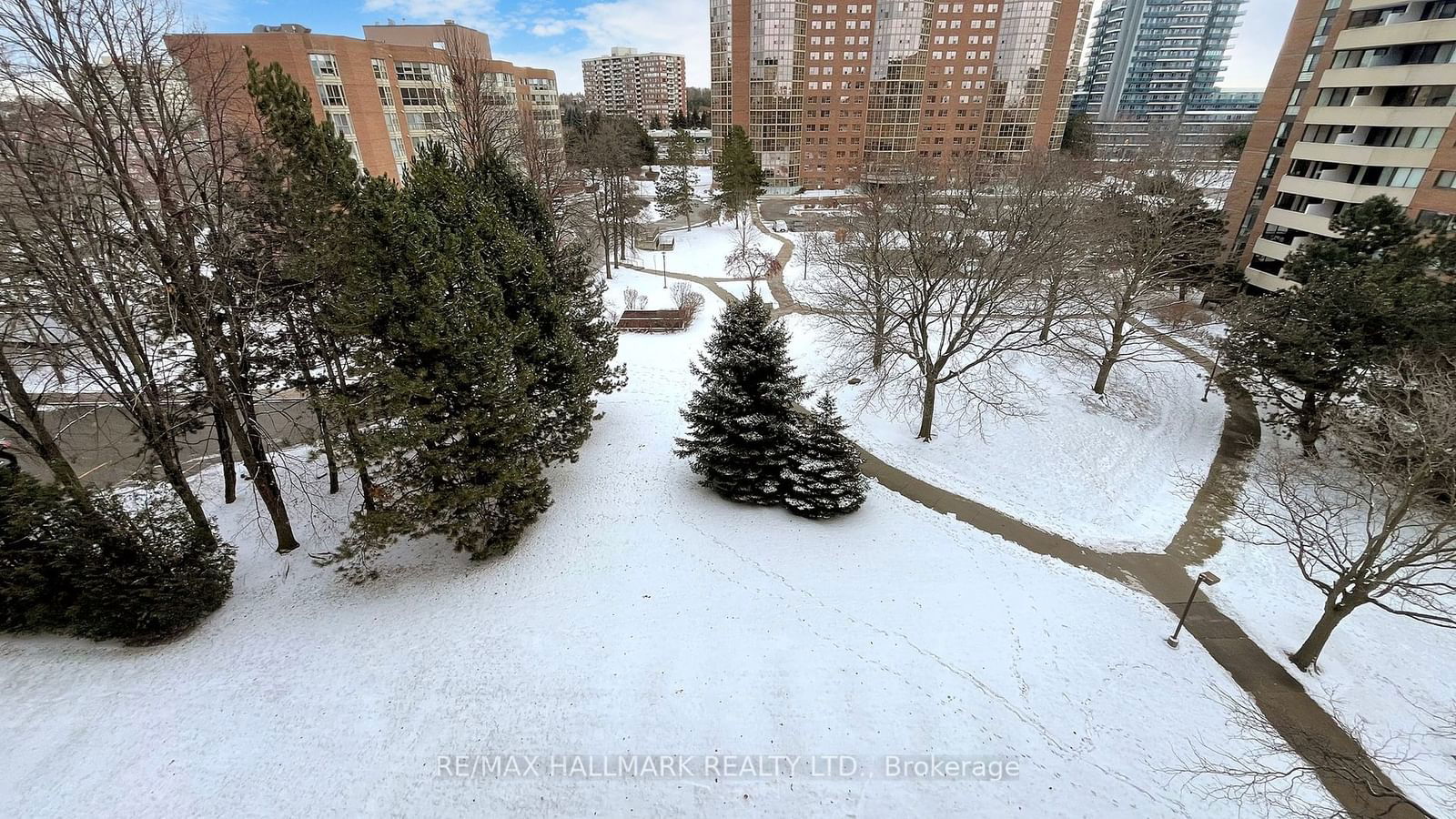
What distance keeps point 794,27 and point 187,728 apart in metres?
75.6

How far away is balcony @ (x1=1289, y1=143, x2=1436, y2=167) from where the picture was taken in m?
24.2

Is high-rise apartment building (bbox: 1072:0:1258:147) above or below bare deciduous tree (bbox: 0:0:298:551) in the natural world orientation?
above

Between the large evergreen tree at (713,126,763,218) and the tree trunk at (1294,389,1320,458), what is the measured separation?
40.6 metres

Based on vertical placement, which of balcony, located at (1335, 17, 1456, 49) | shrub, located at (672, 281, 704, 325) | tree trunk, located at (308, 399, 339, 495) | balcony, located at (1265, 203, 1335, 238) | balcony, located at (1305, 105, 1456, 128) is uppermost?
balcony, located at (1335, 17, 1456, 49)

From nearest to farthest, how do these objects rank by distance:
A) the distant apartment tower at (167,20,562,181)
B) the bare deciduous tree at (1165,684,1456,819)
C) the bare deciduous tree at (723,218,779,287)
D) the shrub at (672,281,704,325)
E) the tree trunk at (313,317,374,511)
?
the bare deciduous tree at (1165,684,1456,819) → the tree trunk at (313,317,374,511) → the shrub at (672,281,704,325) → the distant apartment tower at (167,20,562,181) → the bare deciduous tree at (723,218,779,287)

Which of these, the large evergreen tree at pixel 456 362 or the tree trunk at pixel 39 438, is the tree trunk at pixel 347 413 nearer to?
the large evergreen tree at pixel 456 362

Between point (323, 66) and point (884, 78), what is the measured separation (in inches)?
2290

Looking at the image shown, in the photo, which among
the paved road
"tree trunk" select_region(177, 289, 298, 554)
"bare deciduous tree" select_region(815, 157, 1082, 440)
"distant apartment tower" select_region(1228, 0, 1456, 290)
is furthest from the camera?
"distant apartment tower" select_region(1228, 0, 1456, 290)

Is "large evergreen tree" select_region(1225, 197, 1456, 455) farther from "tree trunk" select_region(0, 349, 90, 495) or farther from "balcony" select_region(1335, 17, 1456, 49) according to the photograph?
"tree trunk" select_region(0, 349, 90, 495)

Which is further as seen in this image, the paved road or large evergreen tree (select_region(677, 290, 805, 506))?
the paved road

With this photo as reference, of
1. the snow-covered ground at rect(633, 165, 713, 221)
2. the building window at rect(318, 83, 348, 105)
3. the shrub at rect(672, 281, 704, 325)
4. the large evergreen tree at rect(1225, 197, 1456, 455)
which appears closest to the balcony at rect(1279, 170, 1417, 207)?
the large evergreen tree at rect(1225, 197, 1456, 455)

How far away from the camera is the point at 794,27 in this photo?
64.2 meters

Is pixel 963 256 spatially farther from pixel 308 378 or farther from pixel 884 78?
pixel 884 78

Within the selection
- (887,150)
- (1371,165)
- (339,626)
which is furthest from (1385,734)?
(887,150)
